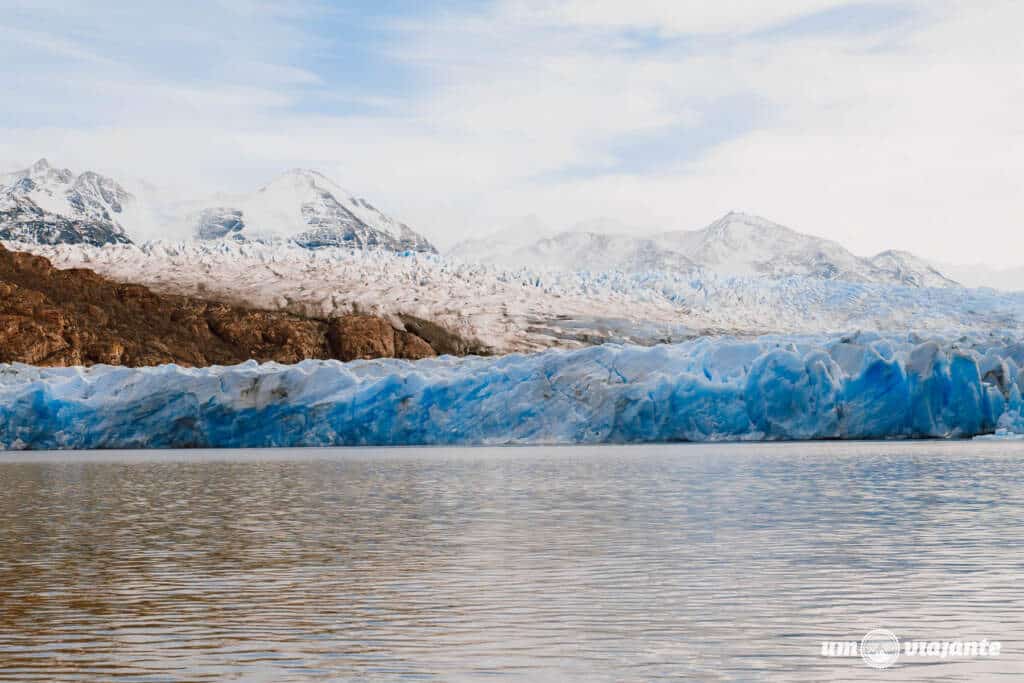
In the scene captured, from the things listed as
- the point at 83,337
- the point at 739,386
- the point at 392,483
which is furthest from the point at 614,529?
the point at 83,337

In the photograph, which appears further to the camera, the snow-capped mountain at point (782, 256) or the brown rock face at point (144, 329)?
the snow-capped mountain at point (782, 256)

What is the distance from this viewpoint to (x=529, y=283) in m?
70.3

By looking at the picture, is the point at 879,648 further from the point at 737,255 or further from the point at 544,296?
the point at 737,255

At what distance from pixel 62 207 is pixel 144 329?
79356mm

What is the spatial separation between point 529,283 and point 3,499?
2038 inches

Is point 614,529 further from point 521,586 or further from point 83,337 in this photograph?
point 83,337

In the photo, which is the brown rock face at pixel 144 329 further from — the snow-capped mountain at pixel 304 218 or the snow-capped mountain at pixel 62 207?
the snow-capped mountain at pixel 304 218

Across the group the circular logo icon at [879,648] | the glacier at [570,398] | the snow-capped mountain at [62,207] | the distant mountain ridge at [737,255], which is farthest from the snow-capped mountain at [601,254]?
the circular logo icon at [879,648]

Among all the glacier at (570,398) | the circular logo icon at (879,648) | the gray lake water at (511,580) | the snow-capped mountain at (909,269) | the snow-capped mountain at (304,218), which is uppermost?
the snow-capped mountain at (304,218)

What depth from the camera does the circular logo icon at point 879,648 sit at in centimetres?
714

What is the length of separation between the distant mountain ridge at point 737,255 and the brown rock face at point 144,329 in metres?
45.6

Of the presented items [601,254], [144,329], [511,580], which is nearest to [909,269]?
[601,254]

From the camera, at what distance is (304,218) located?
489ft

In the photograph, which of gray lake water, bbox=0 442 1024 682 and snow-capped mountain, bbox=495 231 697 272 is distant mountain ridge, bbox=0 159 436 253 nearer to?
snow-capped mountain, bbox=495 231 697 272
